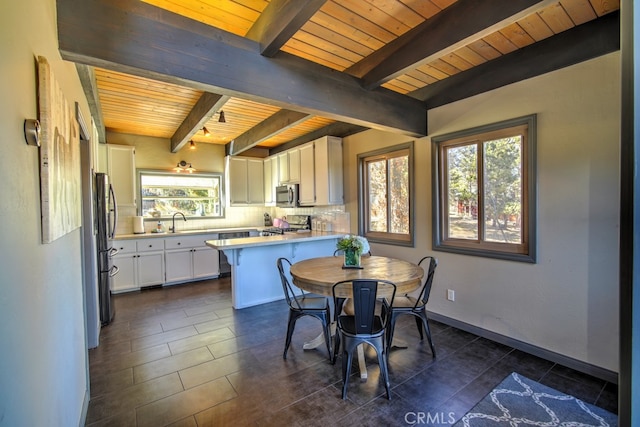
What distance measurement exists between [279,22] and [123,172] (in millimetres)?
4302

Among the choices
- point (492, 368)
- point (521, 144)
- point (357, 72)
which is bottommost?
point (492, 368)

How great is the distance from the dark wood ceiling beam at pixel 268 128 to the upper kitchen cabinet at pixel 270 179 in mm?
758

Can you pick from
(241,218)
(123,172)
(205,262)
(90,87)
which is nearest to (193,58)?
(90,87)

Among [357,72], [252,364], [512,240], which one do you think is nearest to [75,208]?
[252,364]

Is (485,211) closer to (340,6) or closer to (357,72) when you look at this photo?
(357,72)

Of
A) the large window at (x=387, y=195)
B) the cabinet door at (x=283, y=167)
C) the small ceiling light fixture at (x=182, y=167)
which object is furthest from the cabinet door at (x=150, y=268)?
the large window at (x=387, y=195)

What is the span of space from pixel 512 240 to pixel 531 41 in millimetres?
1736

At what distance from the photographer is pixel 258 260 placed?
4066mm

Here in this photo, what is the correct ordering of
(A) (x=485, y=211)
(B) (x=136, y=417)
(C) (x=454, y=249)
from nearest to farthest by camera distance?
(B) (x=136, y=417) → (A) (x=485, y=211) → (C) (x=454, y=249)

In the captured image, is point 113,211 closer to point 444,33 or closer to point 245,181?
point 245,181

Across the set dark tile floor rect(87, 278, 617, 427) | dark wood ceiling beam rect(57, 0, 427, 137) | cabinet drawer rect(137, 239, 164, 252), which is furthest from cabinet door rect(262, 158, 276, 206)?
dark wood ceiling beam rect(57, 0, 427, 137)

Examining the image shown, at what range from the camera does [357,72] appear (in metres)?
2.74

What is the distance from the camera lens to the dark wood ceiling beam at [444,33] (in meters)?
1.83

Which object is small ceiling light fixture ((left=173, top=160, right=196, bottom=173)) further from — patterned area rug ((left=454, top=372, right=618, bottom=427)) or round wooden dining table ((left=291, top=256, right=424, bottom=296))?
patterned area rug ((left=454, top=372, right=618, bottom=427))
